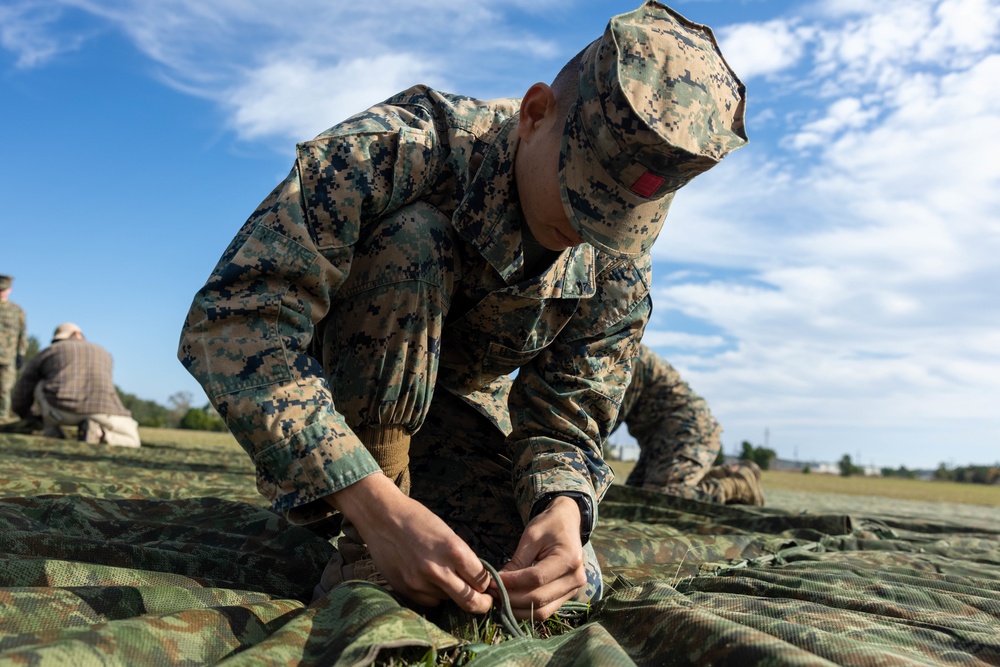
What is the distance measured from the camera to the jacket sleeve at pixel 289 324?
167 cm

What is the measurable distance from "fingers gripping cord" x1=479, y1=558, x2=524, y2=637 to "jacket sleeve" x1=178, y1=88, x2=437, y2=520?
0.31 m

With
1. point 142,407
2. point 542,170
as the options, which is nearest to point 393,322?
point 542,170

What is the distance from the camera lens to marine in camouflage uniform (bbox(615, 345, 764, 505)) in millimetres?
5301

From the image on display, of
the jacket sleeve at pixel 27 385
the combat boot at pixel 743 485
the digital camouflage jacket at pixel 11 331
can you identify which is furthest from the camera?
the digital camouflage jacket at pixel 11 331

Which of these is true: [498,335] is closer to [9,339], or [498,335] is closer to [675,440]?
[675,440]

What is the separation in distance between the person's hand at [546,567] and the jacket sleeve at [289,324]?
0.39 metres

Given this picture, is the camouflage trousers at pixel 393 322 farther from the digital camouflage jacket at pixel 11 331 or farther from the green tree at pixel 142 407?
the green tree at pixel 142 407

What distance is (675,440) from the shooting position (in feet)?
Result: 17.5

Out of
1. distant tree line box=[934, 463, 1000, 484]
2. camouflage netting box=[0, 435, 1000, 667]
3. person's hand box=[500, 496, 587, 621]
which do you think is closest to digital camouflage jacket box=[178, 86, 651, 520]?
person's hand box=[500, 496, 587, 621]

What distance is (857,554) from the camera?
3.21 metres

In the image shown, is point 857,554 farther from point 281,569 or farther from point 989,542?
point 281,569

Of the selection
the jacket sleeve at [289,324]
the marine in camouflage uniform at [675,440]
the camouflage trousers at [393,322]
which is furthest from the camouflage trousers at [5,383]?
the jacket sleeve at [289,324]

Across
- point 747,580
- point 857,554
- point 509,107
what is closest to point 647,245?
point 509,107

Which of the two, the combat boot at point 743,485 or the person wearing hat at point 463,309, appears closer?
the person wearing hat at point 463,309
